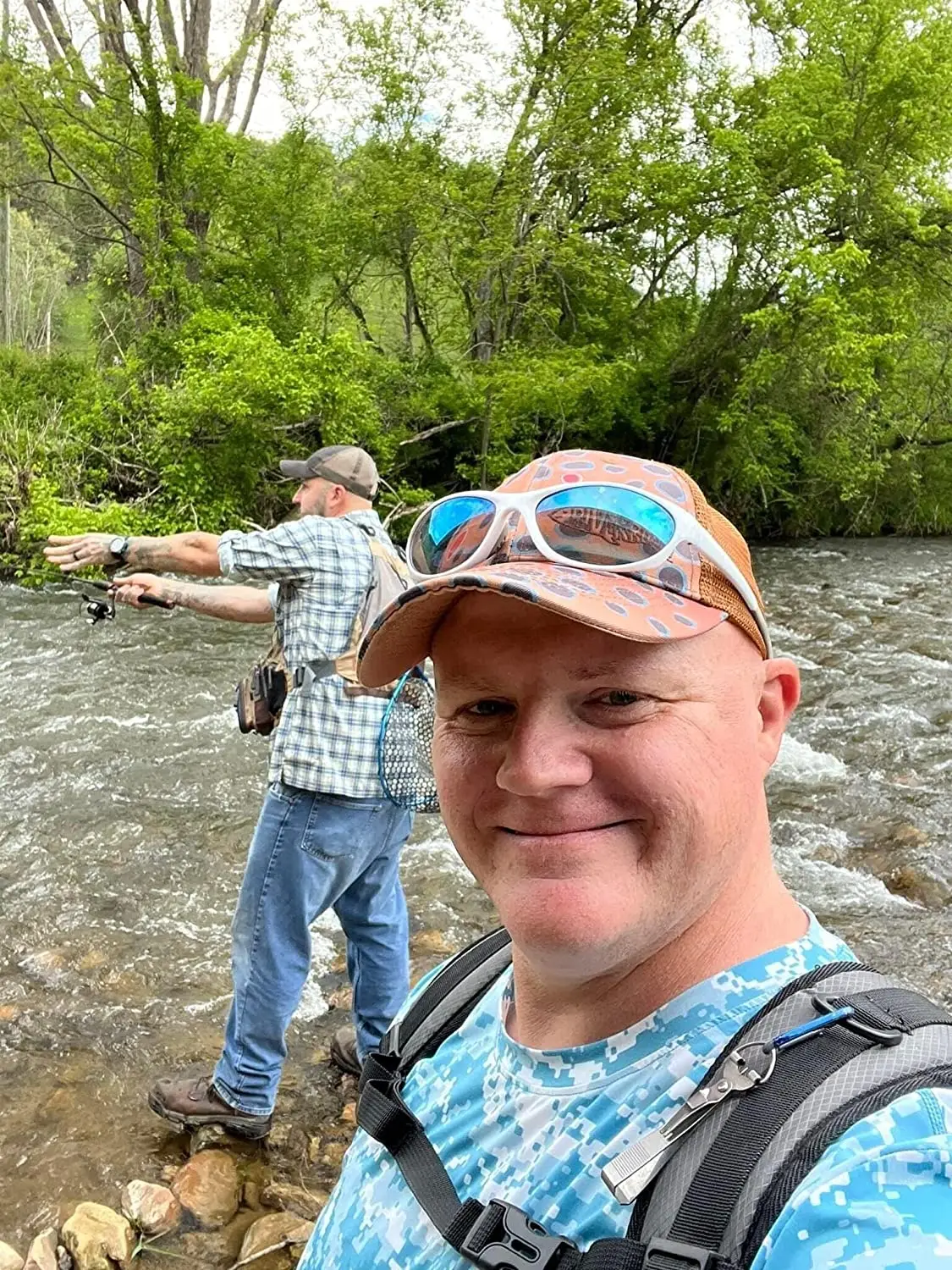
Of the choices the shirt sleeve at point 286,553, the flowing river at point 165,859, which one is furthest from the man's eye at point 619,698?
the flowing river at point 165,859

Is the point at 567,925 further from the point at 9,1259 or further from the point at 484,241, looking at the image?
the point at 484,241

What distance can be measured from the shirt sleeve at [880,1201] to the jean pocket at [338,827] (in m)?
2.59

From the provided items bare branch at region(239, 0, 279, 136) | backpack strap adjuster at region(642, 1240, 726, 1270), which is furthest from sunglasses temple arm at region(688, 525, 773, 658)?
bare branch at region(239, 0, 279, 136)

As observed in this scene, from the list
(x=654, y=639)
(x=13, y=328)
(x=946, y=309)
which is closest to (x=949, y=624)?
(x=946, y=309)

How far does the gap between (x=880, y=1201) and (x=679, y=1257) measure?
0.66 ft

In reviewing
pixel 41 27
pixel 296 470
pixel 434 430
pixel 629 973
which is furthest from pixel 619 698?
pixel 41 27

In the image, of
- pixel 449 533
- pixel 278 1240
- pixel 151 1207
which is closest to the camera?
pixel 449 533

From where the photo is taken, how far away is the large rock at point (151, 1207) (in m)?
3.16

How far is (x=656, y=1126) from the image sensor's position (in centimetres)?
107

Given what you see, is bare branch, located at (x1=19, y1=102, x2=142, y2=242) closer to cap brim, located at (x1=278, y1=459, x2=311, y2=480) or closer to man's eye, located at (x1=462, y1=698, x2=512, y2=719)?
cap brim, located at (x1=278, y1=459, x2=311, y2=480)

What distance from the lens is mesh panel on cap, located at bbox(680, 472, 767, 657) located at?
1.28 m

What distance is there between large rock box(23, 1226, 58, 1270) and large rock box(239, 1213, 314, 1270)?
0.59 m

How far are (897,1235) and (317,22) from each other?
23.7 metres

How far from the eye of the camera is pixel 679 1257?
919mm
